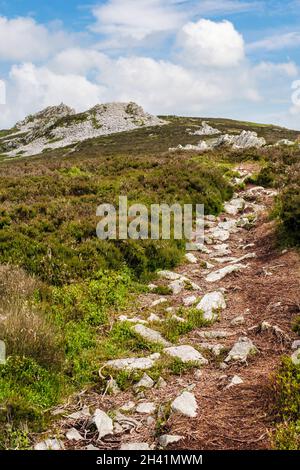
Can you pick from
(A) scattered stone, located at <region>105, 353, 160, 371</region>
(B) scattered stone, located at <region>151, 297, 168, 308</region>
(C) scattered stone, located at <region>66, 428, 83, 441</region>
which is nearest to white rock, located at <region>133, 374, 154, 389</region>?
(A) scattered stone, located at <region>105, 353, 160, 371</region>

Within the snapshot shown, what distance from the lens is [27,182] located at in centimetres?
1730

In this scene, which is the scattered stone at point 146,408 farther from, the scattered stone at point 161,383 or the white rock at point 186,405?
the scattered stone at point 161,383

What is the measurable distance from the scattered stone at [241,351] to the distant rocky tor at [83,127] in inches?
3370

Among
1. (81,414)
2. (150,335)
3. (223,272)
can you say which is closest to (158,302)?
(150,335)

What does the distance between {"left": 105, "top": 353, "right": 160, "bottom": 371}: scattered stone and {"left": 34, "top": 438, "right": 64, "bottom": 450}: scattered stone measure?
1.53 metres

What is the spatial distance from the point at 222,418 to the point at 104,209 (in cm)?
909

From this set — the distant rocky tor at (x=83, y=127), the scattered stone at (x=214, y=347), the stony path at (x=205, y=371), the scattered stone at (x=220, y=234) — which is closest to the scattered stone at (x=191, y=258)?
the stony path at (x=205, y=371)

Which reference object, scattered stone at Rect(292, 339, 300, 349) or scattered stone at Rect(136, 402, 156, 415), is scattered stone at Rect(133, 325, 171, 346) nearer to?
scattered stone at Rect(136, 402, 156, 415)

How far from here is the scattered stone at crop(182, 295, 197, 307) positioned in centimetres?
802

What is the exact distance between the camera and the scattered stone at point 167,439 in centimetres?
425
